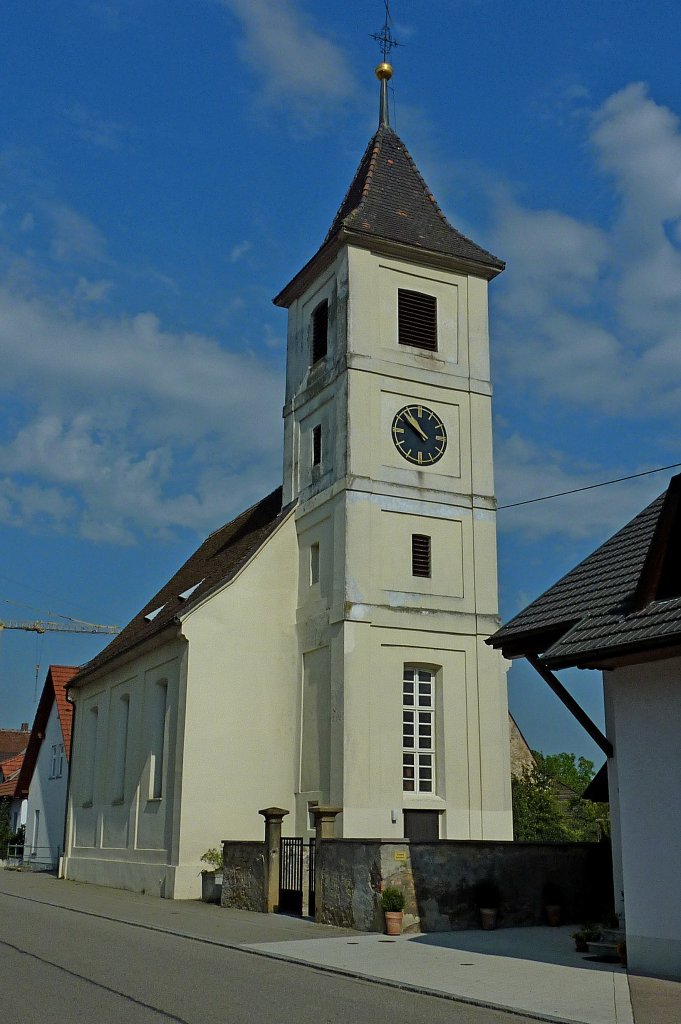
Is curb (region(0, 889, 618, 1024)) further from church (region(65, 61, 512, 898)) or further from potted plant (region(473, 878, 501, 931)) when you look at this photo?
church (region(65, 61, 512, 898))

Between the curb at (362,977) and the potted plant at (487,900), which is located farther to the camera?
the potted plant at (487,900)

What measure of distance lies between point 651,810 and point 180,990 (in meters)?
5.21

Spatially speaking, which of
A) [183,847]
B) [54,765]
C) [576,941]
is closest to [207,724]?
[183,847]

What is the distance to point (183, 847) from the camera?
79.3 feet

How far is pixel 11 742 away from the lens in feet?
397

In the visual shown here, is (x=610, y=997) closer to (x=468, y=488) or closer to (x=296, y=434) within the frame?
(x=468, y=488)

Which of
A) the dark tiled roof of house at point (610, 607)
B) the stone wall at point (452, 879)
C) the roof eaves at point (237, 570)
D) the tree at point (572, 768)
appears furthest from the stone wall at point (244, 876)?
the tree at point (572, 768)

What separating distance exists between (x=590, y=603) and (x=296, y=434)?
16.3m

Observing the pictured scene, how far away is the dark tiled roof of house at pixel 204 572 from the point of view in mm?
27578

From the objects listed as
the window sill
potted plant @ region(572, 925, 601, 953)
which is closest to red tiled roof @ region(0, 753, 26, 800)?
the window sill

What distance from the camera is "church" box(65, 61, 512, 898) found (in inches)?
965

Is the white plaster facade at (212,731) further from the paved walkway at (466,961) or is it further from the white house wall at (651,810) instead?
the white house wall at (651,810)

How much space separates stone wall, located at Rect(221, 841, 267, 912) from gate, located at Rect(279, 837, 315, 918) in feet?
1.19

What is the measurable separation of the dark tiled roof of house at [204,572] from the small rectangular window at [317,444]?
54.7 inches
